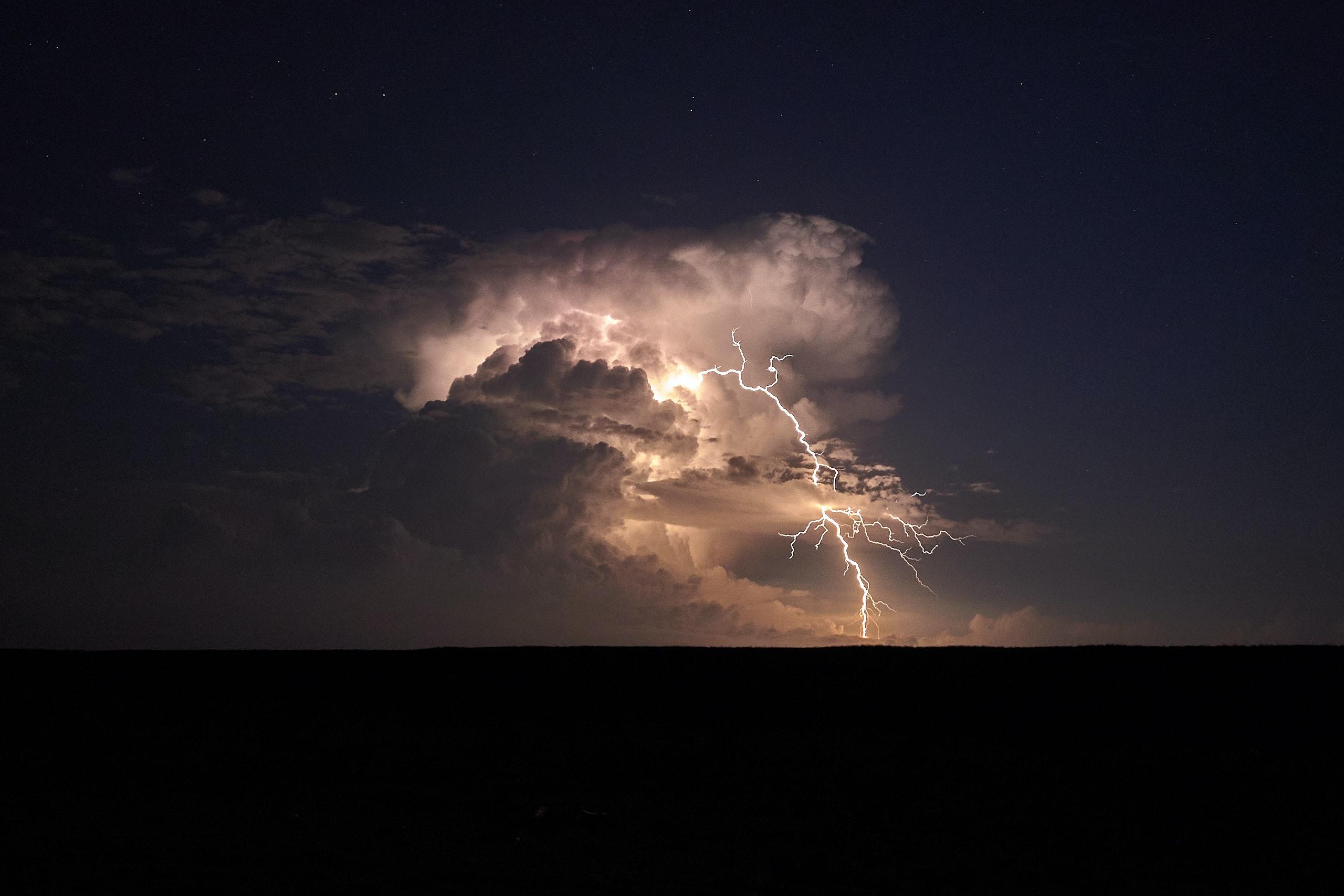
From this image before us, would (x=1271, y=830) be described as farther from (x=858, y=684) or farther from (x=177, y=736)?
(x=177, y=736)

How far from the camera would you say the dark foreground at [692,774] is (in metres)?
10.3

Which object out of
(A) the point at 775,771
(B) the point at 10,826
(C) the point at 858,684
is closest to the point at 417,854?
(B) the point at 10,826

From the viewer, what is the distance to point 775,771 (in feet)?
51.0

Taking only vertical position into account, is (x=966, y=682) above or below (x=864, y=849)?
above

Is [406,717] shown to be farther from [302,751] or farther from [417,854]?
[417,854]

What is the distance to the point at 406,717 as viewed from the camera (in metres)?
20.8

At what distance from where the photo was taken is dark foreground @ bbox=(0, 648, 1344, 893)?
10.3m

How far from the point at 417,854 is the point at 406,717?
10928 millimetres

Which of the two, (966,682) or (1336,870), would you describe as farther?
(966,682)

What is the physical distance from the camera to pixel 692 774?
15.4m

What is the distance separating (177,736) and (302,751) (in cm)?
335

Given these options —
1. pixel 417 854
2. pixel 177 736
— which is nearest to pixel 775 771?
pixel 417 854

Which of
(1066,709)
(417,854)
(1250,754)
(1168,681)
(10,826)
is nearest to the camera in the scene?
(417,854)

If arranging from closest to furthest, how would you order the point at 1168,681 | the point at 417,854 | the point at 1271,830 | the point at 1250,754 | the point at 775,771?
1. the point at 417,854
2. the point at 1271,830
3. the point at 775,771
4. the point at 1250,754
5. the point at 1168,681
